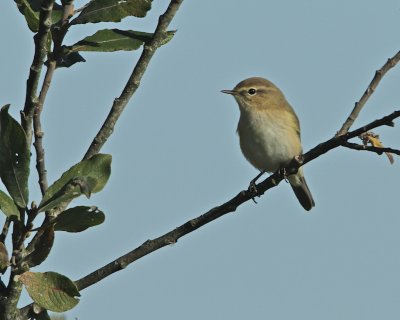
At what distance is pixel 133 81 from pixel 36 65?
540 mm

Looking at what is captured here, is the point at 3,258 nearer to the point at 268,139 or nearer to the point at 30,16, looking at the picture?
the point at 30,16

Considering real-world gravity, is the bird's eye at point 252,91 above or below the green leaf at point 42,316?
above

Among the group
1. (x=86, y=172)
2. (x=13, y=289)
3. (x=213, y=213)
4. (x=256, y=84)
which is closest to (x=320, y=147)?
(x=213, y=213)

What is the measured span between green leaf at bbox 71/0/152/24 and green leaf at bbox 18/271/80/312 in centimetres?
92

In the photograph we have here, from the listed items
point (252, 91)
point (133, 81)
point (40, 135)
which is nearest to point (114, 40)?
point (133, 81)

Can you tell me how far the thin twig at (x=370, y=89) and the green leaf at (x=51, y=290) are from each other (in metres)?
1.05

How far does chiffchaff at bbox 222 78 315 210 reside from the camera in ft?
25.3

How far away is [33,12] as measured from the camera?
2.36 meters

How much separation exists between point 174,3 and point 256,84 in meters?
6.22

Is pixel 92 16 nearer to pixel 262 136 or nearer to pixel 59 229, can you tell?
pixel 59 229

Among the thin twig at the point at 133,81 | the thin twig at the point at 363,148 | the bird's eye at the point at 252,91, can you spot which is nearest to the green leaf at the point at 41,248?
the thin twig at the point at 133,81

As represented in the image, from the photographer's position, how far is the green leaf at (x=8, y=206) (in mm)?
2125

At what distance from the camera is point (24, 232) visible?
6.99 feet

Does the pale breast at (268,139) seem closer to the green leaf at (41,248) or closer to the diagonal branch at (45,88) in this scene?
the diagonal branch at (45,88)
